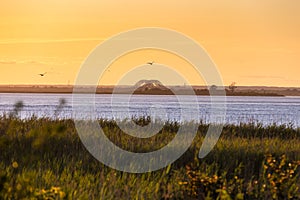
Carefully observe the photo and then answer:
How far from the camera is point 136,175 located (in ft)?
42.8

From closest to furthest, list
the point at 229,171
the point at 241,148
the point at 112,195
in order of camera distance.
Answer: the point at 112,195, the point at 229,171, the point at 241,148

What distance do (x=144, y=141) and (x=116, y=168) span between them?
4.79 m

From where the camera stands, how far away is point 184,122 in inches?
939

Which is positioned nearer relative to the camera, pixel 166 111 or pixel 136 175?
pixel 136 175

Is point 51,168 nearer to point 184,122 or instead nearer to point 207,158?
point 207,158

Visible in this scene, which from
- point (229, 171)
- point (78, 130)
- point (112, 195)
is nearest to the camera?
point (112, 195)

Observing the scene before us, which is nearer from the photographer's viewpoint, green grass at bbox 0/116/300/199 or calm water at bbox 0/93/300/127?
green grass at bbox 0/116/300/199

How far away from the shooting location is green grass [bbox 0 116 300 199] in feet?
28.3

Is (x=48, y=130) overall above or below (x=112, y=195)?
above

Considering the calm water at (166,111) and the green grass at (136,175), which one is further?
the calm water at (166,111)

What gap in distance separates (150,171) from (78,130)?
24.6 feet

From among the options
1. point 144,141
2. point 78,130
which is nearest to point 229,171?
point 144,141

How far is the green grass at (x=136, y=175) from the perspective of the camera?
28.3 feet

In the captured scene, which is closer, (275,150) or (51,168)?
(51,168)
